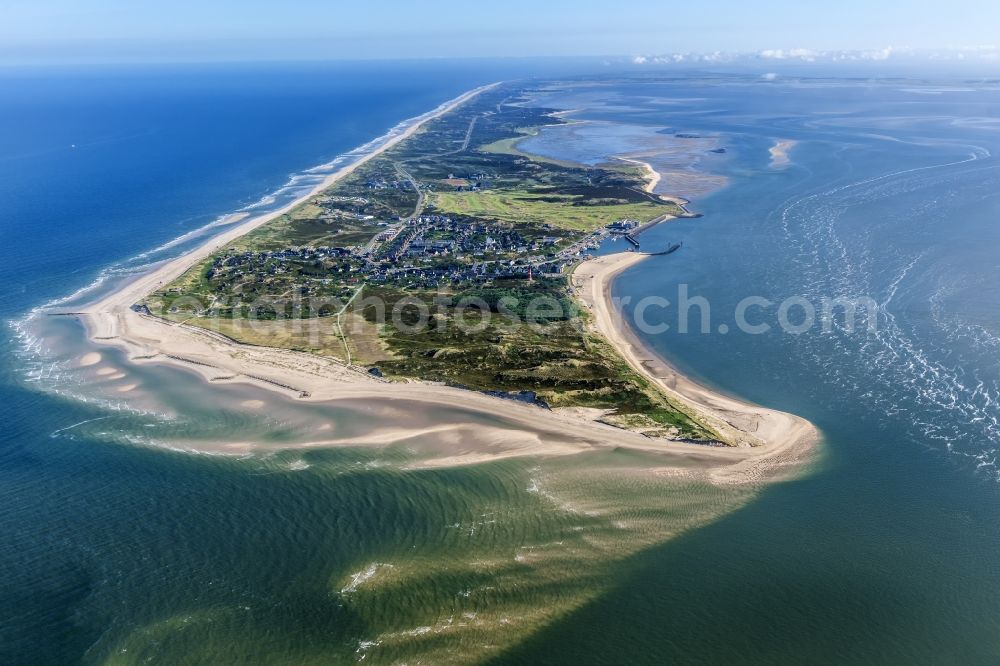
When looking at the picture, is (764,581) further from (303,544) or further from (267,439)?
(267,439)

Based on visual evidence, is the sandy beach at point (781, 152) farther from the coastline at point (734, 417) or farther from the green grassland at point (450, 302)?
the coastline at point (734, 417)

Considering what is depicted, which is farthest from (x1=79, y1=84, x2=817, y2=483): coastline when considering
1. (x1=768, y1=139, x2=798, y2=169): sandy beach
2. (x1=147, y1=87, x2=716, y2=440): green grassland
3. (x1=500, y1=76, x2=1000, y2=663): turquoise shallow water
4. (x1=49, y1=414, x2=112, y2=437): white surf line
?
(x1=768, y1=139, x2=798, y2=169): sandy beach

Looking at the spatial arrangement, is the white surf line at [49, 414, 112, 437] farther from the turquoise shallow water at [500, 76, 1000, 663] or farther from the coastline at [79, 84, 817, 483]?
the turquoise shallow water at [500, 76, 1000, 663]

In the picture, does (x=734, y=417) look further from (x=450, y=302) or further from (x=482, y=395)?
(x=450, y=302)

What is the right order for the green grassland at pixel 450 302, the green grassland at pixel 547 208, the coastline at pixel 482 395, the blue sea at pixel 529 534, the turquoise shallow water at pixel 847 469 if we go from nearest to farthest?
the blue sea at pixel 529 534 → the turquoise shallow water at pixel 847 469 → the coastline at pixel 482 395 → the green grassland at pixel 450 302 → the green grassland at pixel 547 208

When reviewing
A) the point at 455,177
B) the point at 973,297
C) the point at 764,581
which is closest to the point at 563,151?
the point at 455,177

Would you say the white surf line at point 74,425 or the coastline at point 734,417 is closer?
the coastline at point 734,417

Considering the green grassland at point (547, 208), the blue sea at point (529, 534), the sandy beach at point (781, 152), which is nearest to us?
the blue sea at point (529, 534)

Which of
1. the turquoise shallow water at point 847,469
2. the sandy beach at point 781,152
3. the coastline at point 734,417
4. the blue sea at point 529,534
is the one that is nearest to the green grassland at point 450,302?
the coastline at point 734,417
